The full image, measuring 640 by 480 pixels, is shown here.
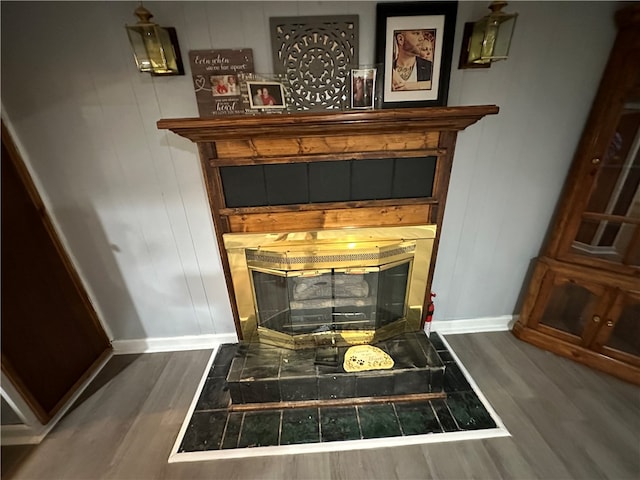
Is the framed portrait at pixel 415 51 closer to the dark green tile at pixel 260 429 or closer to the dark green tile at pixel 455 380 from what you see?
the dark green tile at pixel 455 380

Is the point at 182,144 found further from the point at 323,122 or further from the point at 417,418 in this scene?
the point at 417,418

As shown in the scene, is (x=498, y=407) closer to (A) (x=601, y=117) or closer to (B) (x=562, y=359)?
(B) (x=562, y=359)

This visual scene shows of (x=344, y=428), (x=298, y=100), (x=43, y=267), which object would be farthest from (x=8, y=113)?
(x=344, y=428)

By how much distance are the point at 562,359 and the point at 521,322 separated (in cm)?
27

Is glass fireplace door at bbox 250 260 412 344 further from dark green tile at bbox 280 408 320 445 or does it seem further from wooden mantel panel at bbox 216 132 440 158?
wooden mantel panel at bbox 216 132 440 158

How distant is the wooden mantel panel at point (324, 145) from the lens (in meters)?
1.29

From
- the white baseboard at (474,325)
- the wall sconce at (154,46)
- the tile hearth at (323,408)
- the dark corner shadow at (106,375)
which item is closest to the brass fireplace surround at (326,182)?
the wall sconce at (154,46)

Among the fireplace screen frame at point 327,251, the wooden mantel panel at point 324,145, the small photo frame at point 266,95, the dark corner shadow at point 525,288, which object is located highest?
the small photo frame at point 266,95

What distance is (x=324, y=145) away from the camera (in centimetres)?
130

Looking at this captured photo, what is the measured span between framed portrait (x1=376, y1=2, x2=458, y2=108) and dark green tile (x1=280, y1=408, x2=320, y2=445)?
1.61 metres

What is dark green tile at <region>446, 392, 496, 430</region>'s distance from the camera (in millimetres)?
1367

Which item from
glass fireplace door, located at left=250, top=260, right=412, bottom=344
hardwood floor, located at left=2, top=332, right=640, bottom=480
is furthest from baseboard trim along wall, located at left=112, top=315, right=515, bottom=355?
glass fireplace door, located at left=250, top=260, right=412, bottom=344

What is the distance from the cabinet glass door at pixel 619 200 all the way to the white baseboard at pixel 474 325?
69 cm

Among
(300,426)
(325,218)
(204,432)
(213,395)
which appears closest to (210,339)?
(213,395)
